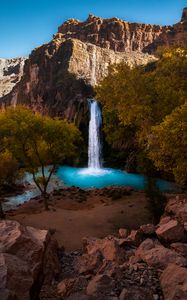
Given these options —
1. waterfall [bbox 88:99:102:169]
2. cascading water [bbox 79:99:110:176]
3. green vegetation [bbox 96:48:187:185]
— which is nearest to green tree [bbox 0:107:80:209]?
green vegetation [bbox 96:48:187:185]

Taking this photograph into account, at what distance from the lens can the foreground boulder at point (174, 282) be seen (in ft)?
26.2

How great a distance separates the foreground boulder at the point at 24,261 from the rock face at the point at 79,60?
59.2 metres

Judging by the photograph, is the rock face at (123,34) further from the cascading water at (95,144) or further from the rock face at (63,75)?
the cascading water at (95,144)

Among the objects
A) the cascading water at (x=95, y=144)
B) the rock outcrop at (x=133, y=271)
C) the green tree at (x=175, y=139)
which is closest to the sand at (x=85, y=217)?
the rock outcrop at (x=133, y=271)

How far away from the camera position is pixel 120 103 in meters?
21.9

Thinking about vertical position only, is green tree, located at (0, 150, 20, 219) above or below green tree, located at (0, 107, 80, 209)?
below

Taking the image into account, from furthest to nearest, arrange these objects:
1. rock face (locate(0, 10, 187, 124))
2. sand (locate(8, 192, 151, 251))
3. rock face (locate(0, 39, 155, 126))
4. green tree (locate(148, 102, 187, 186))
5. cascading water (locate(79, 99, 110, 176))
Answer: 1. rock face (locate(0, 10, 187, 124))
2. rock face (locate(0, 39, 155, 126))
3. cascading water (locate(79, 99, 110, 176))
4. sand (locate(8, 192, 151, 251))
5. green tree (locate(148, 102, 187, 186))

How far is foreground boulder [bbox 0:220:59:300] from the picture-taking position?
835 centimetres

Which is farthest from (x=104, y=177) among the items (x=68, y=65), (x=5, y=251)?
(x=68, y=65)

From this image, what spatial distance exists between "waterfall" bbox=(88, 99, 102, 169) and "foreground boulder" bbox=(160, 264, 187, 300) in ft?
169

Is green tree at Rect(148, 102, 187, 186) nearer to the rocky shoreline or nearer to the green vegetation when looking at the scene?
the green vegetation

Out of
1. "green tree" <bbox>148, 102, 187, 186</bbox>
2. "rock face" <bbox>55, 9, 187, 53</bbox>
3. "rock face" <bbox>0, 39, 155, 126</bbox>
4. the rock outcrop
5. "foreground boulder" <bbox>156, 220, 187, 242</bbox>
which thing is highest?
"rock face" <bbox>55, 9, 187, 53</bbox>

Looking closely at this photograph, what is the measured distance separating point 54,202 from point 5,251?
2314 cm

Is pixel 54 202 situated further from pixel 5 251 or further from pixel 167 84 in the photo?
pixel 5 251
